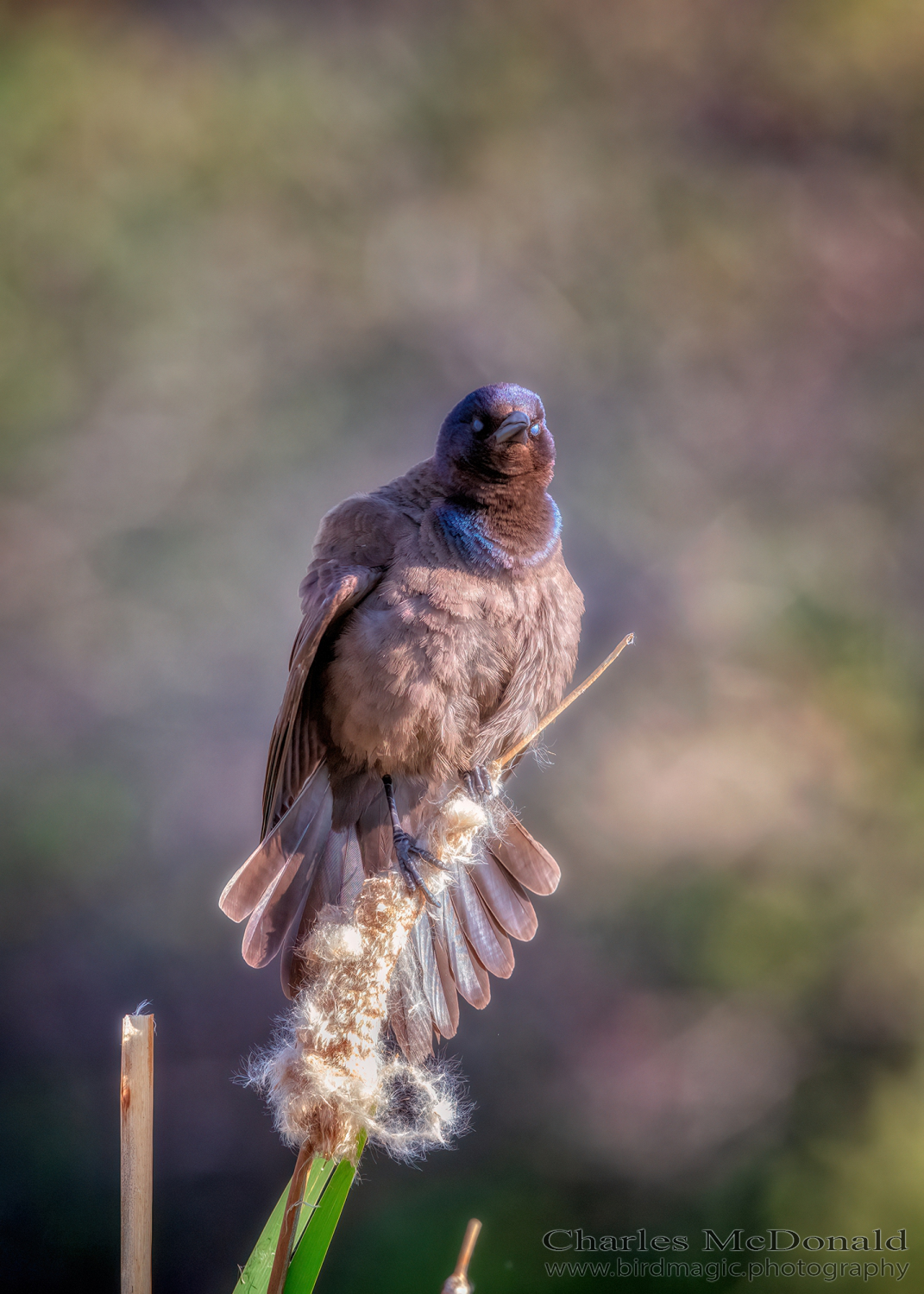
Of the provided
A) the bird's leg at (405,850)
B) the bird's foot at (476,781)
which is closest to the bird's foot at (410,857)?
the bird's leg at (405,850)

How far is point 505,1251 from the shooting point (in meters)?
1.78

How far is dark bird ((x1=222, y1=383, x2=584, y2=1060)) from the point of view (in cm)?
134

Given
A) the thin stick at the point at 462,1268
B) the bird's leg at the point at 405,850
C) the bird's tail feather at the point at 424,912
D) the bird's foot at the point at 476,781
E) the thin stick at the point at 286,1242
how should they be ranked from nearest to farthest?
the thin stick at the point at 462,1268
the thin stick at the point at 286,1242
the bird's leg at the point at 405,850
the bird's tail feather at the point at 424,912
the bird's foot at the point at 476,781

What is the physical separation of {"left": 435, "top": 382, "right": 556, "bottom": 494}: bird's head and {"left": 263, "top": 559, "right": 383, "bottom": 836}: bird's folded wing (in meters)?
0.20

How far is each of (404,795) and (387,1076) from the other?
2.42 feet

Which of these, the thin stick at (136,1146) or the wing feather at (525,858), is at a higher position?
the wing feather at (525,858)

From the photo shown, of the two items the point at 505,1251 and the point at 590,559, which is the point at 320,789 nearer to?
the point at 590,559

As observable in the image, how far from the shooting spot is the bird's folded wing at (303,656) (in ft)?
4.42

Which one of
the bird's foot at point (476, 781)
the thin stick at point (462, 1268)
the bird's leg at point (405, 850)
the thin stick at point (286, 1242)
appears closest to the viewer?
the thin stick at point (462, 1268)

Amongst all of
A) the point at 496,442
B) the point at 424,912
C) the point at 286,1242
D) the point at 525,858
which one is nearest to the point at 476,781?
the point at 525,858

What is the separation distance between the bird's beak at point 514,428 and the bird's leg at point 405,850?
21.9 inches

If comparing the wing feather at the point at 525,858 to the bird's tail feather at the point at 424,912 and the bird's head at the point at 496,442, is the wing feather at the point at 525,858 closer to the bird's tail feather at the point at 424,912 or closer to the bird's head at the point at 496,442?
the bird's tail feather at the point at 424,912

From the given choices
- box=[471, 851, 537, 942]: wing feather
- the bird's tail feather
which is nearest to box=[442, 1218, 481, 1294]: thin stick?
the bird's tail feather

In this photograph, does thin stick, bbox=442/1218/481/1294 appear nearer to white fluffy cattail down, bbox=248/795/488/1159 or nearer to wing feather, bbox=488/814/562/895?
white fluffy cattail down, bbox=248/795/488/1159
